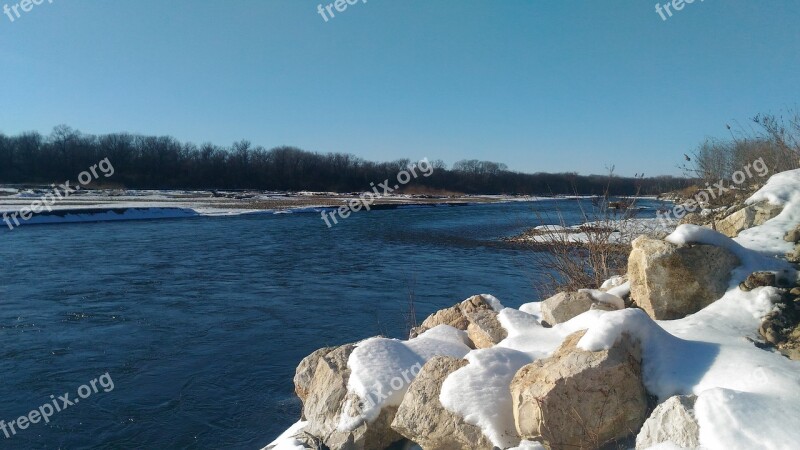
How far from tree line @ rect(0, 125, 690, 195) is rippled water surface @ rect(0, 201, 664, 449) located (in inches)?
2193

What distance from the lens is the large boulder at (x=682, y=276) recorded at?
5.02 m

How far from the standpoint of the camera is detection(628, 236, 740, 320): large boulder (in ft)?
16.5

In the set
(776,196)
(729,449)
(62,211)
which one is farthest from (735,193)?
(62,211)

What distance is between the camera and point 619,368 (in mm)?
3797

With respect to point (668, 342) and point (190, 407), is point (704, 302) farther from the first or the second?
point (190, 407)

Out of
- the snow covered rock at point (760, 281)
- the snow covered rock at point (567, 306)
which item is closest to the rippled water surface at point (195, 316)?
the snow covered rock at point (567, 306)

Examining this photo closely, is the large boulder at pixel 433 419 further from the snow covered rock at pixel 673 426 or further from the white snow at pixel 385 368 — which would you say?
the snow covered rock at pixel 673 426

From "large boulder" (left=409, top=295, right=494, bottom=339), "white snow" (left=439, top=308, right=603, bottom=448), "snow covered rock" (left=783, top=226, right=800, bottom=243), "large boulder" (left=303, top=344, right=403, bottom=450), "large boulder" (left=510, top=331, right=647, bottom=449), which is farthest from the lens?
"large boulder" (left=409, top=295, right=494, bottom=339)

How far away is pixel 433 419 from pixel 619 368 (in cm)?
147

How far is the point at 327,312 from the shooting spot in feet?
37.9

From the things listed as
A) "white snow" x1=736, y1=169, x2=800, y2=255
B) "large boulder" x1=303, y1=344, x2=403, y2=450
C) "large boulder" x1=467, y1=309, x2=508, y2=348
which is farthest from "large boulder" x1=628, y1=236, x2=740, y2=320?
"large boulder" x1=303, y1=344, x2=403, y2=450

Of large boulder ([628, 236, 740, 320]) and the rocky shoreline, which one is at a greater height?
large boulder ([628, 236, 740, 320])

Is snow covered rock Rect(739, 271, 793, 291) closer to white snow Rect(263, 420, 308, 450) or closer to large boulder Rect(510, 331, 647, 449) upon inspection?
large boulder Rect(510, 331, 647, 449)

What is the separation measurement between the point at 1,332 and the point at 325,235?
17.5 meters
